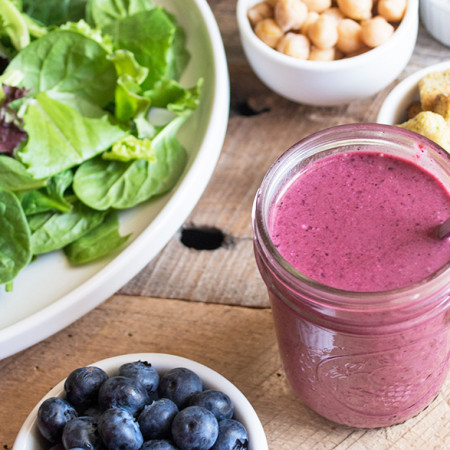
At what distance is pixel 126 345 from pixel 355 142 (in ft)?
1.59

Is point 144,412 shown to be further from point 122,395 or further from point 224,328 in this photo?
point 224,328

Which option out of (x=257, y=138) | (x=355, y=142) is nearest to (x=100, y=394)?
(x=355, y=142)

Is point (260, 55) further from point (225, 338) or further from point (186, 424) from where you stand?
point (186, 424)

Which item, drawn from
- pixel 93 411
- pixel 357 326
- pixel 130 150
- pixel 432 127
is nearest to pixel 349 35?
pixel 432 127

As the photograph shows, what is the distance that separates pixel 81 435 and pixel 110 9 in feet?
2.86

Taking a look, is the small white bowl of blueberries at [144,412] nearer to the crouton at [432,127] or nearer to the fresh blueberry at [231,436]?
the fresh blueberry at [231,436]

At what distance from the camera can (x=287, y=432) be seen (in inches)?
41.2

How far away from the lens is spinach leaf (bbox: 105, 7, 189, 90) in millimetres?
1369

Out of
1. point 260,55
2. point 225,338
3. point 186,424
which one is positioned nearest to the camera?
point 186,424

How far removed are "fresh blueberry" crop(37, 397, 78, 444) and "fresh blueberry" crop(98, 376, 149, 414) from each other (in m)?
0.04

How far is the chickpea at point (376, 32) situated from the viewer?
4.16ft

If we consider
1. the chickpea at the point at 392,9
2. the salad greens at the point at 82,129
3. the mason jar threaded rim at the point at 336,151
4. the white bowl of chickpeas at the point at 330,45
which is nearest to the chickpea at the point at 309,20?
the white bowl of chickpeas at the point at 330,45

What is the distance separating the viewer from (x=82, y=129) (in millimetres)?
1270

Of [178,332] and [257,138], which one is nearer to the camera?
[178,332]
